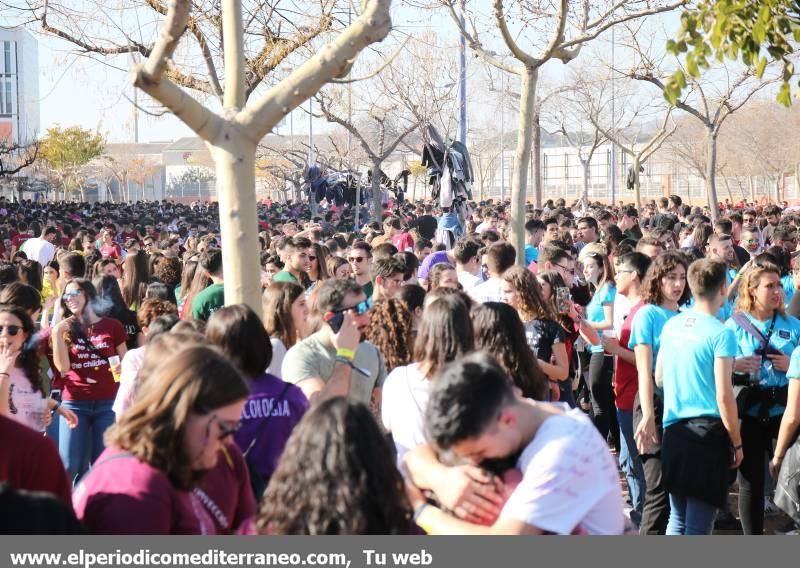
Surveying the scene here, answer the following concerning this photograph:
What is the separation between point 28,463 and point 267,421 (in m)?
1.19

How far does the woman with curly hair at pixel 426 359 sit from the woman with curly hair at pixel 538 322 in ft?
6.69

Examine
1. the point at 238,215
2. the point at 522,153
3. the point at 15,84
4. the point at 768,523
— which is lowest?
the point at 768,523

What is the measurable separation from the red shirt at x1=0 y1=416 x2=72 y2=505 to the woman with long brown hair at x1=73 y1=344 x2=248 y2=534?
25cm

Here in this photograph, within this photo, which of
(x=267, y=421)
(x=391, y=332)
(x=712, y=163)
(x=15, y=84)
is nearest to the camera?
(x=267, y=421)

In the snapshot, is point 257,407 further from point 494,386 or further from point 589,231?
point 589,231

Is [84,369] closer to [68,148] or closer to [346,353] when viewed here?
[346,353]

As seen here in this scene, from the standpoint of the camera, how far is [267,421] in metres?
4.35

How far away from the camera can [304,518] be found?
2783 mm

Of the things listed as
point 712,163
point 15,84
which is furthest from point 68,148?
point 712,163

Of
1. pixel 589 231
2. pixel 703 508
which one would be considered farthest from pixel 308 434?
pixel 589 231

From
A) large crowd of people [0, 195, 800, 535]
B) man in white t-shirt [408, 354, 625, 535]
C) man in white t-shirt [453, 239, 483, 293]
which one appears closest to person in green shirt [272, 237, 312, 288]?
large crowd of people [0, 195, 800, 535]

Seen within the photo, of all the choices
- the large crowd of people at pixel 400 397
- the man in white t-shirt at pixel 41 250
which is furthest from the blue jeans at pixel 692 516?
the man in white t-shirt at pixel 41 250

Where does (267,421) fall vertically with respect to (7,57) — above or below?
below
